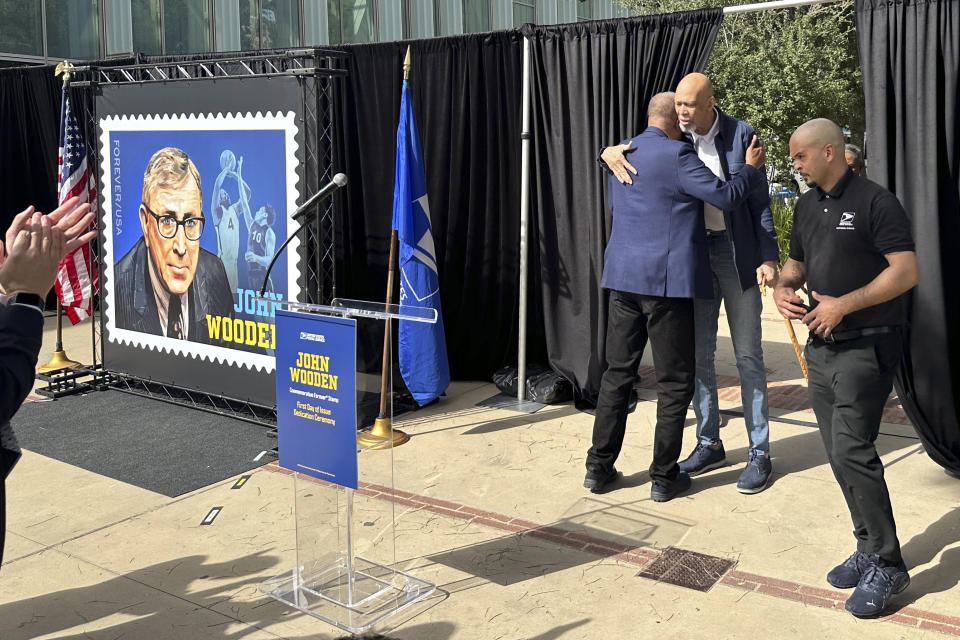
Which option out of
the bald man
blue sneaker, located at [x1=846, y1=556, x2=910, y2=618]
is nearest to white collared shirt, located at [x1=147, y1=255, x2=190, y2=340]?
the bald man

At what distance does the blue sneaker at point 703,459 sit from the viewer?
5.53 metres

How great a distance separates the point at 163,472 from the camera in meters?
5.77

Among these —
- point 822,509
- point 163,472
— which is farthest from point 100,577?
point 822,509

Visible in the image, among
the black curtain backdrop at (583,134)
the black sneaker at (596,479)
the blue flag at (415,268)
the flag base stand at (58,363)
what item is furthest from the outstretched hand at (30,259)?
the flag base stand at (58,363)

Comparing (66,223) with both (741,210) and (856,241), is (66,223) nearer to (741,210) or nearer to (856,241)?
(856,241)

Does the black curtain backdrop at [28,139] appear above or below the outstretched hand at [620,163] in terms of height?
above

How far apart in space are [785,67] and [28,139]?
14287 mm

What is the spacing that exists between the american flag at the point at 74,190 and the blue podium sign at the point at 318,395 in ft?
15.2

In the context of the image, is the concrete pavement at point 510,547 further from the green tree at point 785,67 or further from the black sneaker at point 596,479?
the green tree at point 785,67

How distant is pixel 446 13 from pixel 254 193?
17.1 meters

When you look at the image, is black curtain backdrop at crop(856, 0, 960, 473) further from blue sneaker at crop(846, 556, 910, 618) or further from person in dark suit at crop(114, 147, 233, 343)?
person in dark suit at crop(114, 147, 233, 343)

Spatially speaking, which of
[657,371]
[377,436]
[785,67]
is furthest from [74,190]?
→ [785,67]

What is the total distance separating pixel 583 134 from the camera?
683 cm

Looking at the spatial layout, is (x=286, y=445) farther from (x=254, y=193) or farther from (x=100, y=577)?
(x=254, y=193)
